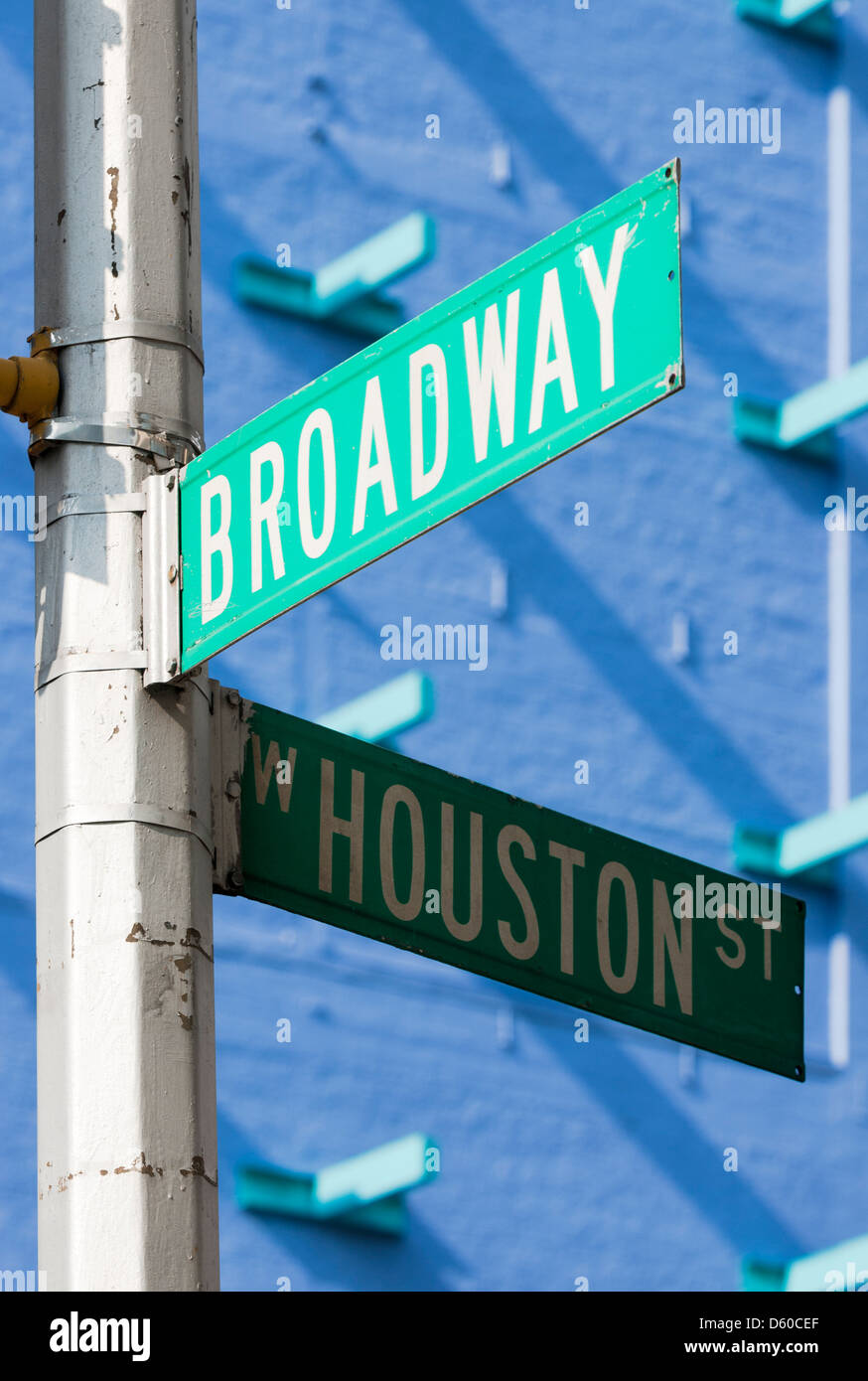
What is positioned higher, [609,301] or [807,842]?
[807,842]

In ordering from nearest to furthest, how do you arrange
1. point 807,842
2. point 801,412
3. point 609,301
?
1. point 609,301
2. point 807,842
3. point 801,412

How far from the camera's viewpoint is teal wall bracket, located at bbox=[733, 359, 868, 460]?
48.2 ft

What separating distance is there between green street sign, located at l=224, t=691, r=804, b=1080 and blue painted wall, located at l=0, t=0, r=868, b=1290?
26.3ft

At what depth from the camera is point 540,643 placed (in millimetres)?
13742

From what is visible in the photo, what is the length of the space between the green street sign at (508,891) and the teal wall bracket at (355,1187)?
8284 mm

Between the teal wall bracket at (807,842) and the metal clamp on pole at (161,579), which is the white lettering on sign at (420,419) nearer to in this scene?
the metal clamp on pole at (161,579)

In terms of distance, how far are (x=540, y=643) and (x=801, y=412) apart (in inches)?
92.5

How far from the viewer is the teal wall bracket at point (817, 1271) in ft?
44.0

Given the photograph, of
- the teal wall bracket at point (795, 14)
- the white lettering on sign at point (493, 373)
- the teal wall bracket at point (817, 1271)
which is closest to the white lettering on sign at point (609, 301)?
the white lettering on sign at point (493, 373)

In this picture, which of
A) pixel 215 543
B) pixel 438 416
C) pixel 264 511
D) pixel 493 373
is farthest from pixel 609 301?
pixel 215 543

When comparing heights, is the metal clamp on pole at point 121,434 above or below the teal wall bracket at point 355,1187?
below

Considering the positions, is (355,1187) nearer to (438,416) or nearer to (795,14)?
(795,14)

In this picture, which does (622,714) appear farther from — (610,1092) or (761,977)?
(761,977)
